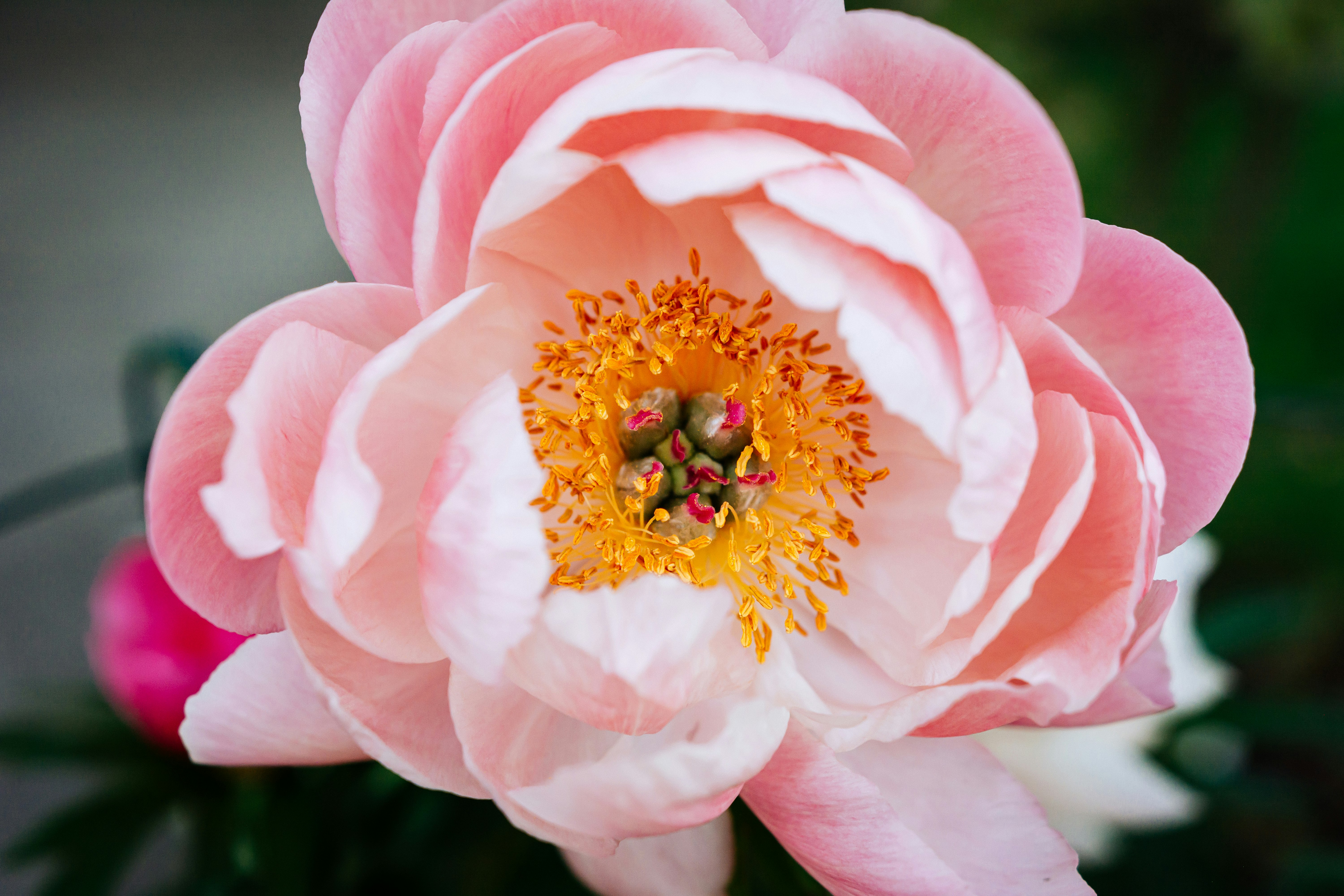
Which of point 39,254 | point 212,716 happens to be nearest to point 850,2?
point 212,716

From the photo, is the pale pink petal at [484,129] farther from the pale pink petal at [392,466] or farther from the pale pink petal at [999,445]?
the pale pink petal at [999,445]

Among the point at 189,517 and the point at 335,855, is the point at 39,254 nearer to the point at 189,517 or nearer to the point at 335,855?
the point at 335,855

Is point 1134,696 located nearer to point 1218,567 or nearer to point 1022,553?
point 1022,553

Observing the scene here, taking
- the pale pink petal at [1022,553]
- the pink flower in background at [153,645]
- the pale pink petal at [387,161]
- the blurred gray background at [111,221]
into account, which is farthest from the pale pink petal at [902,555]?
the blurred gray background at [111,221]

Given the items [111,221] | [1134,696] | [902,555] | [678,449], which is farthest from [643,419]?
[111,221]

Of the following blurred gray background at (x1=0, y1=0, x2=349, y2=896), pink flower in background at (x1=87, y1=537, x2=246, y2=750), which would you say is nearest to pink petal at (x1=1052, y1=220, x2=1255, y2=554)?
pink flower in background at (x1=87, y1=537, x2=246, y2=750)

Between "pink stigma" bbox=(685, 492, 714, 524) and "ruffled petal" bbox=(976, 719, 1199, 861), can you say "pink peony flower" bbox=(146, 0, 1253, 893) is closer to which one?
"pink stigma" bbox=(685, 492, 714, 524)

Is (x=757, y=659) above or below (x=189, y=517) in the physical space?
A: below
